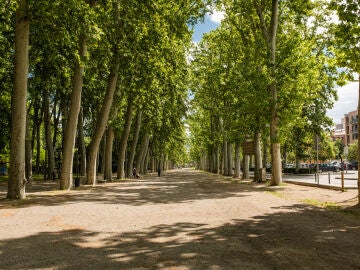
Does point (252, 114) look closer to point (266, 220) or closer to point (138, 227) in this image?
point (266, 220)

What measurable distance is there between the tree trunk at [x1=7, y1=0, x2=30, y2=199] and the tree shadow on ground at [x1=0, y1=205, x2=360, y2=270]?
25.9ft

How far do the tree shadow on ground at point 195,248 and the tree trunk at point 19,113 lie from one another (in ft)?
25.9

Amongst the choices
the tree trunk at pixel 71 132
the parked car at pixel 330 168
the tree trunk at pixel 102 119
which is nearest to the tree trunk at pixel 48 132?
the tree trunk at pixel 102 119

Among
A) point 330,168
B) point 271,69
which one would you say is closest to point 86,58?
point 271,69

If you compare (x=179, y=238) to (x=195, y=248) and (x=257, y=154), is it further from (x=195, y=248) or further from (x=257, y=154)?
(x=257, y=154)

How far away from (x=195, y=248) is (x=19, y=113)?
10982 mm

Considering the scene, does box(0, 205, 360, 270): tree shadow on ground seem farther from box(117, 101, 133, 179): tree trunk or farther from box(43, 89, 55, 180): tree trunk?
box(117, 101, 133, 179): tree trunk

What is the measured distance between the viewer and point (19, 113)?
1506cm

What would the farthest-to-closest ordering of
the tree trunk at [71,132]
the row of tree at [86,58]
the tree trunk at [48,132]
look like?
the tree trunk at [48,132] < the tree trunk at [71,132] < the row of tree at [86,58]

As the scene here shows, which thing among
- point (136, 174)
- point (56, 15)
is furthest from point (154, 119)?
point (56, 15)

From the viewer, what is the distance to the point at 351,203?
1355 centimetres

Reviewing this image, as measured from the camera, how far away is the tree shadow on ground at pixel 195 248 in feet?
18.2

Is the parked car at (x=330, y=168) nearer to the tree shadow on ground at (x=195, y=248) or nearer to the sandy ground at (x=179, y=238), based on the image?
the sandy ground at (x=179, y=238)

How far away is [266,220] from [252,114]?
59.3ft
